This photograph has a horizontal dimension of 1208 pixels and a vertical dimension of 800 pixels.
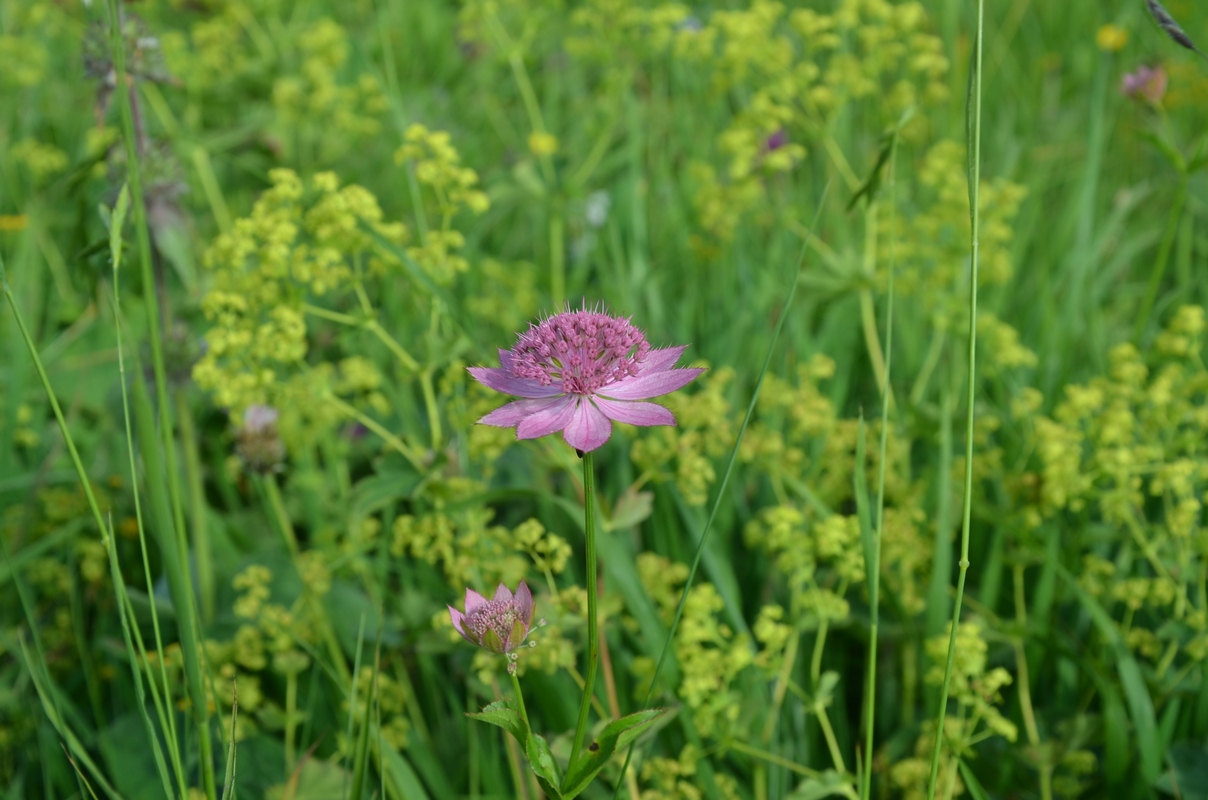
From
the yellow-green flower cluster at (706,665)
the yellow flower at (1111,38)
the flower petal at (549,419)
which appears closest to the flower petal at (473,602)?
the flower petal at (549,419)

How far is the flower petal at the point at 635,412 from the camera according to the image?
1.15m

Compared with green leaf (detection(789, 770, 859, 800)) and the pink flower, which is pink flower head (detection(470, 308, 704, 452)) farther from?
green leaf (detection(789, 770, 859, 800))

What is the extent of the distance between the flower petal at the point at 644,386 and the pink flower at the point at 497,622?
0.88 feet

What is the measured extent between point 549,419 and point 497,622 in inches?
10.3

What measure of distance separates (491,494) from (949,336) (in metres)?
1.72

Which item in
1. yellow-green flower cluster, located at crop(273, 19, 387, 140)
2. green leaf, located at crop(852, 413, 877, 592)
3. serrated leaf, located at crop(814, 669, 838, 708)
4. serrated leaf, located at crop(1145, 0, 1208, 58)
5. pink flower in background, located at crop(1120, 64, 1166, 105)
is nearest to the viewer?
serrated leaf, located at crop(1145, 0, 1208, 58)

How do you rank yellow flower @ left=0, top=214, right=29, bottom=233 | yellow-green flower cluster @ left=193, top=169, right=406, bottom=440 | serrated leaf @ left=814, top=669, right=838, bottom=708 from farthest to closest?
yellow flower @ left=0, top=214, right=29, bottom=233 → yellow-green flower cluster @ left=193, top=169, right=406, bottom=440 → serrated leaf @ left=814, top=669, right=838, bottom=708

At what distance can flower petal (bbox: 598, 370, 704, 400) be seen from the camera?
1.25m

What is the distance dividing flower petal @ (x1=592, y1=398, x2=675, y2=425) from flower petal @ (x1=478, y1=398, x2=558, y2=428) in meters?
0.07

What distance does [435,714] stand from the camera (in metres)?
2.28

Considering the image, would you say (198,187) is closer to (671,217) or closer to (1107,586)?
(671,217)

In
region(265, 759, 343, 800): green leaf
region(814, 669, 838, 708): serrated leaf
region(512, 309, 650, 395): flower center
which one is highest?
region(512, 309, 650, 395): flower center

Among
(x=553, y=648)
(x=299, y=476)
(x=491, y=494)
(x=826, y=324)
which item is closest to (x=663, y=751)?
(x=553, y=648)

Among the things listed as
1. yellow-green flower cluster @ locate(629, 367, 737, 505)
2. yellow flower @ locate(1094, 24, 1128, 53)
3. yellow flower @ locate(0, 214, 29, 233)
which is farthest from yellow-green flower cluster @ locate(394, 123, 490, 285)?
yellow flower @ locate(1094, 24, 1128, 53)
